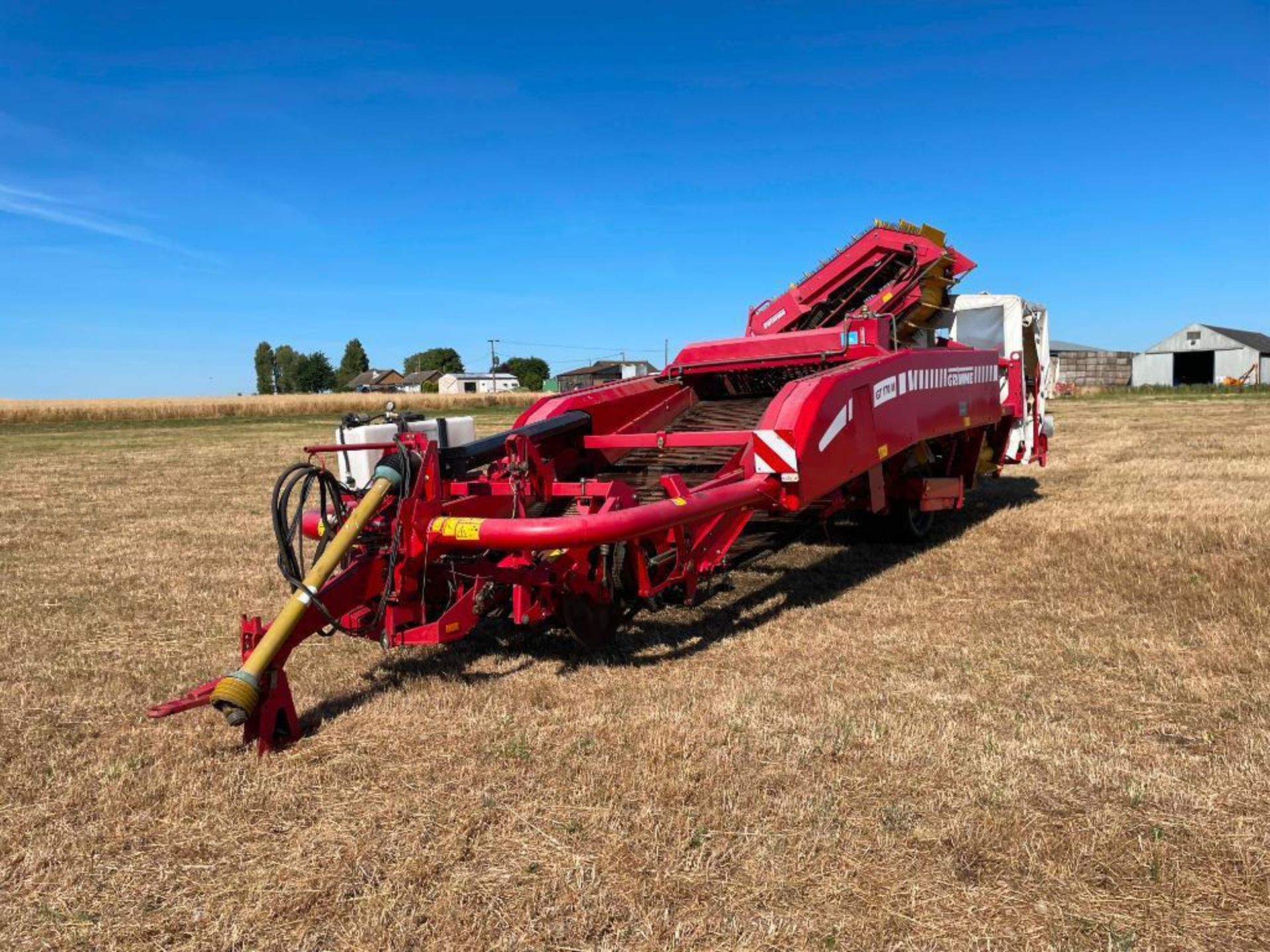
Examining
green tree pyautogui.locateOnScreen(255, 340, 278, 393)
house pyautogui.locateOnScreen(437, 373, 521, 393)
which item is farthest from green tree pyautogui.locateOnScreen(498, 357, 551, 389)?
green tree pyautogui.locateOnScreen(255, 340, 278, 393)

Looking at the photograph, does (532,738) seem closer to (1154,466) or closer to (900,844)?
(900,844)

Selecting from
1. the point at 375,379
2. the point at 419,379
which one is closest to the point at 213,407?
the point at 419,379

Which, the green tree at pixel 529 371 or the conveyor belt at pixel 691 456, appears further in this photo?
the green tree at pixel 529 371

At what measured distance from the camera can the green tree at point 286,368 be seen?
119875 mm

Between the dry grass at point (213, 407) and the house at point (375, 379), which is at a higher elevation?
the house at point (375, 379)

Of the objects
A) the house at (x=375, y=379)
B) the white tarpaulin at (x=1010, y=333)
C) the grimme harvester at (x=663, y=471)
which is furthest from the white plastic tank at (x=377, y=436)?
the house at (x=375, y=379)

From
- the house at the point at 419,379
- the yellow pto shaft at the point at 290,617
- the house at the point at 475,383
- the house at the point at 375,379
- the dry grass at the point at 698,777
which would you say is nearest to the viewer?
the dry grass at the point at 698,777

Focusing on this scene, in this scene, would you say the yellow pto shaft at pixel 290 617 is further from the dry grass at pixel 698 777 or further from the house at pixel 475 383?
the house at pixel 475 383

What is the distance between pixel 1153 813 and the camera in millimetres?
2975

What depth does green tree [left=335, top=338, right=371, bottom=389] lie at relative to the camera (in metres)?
121

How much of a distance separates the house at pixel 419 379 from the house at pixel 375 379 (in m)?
1.26

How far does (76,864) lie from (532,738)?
155cm

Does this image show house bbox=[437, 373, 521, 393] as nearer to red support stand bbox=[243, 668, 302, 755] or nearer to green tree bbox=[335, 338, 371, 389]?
green tree bbox=[335, 338, 371, 389]

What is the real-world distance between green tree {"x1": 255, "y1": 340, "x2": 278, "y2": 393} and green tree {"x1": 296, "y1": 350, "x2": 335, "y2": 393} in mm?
9034
